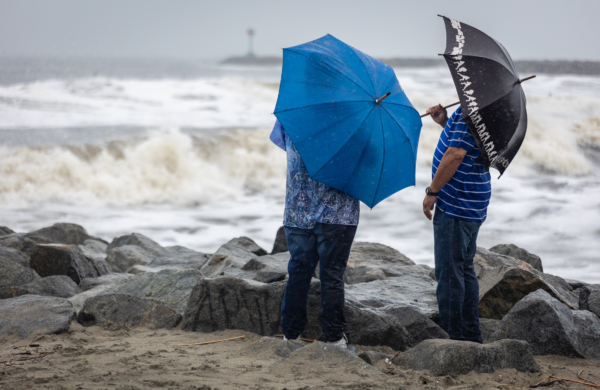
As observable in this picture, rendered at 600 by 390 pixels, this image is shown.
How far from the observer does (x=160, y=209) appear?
12289 millimetres

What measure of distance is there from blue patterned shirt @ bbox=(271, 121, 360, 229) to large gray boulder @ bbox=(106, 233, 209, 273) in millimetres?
2960

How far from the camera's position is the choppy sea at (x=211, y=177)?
10305 mm

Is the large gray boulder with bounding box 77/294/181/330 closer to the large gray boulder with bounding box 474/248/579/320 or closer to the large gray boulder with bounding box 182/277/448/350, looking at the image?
the large gray boulder with bounding box 182/277/448/350

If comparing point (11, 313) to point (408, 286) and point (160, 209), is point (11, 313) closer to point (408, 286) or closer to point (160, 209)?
point (408, 286)

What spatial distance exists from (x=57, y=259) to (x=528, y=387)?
428 cm

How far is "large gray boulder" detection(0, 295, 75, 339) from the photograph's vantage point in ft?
10.7

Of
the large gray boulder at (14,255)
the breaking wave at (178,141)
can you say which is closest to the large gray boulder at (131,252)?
the large gray boulder at (14,255)

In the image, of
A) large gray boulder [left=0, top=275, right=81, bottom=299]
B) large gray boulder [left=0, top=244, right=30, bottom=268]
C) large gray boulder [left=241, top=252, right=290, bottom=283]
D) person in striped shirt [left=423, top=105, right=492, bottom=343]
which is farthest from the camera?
large gray boulder [left=0, top=244, right=30, bottom=268]

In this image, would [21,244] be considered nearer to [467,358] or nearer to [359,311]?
[359,311]

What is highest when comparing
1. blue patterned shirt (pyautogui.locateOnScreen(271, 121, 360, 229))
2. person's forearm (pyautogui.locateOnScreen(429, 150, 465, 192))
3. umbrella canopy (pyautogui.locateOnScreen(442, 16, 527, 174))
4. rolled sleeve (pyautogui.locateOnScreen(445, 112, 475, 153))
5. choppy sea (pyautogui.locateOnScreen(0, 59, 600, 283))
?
umbrella canopy (pyautogui.locateOnScreen(442, 16, 527, 174))

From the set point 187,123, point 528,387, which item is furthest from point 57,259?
point 187,123

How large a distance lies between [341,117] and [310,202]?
469 mm

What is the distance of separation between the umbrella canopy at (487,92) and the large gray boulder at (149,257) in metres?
3.61

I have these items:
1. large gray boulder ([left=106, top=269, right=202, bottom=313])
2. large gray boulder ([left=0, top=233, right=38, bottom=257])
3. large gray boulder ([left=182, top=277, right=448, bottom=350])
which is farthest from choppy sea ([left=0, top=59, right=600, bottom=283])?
large gray boulder ([left=182, top=277, right=448, bottom=350])
